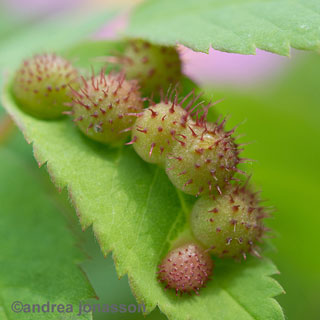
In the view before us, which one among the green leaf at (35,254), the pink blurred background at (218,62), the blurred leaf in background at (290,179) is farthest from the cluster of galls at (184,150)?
the pink blurred background at (218,62)

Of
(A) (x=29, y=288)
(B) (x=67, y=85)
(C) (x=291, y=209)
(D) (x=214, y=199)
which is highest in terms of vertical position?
(B) (x=67, y=85)

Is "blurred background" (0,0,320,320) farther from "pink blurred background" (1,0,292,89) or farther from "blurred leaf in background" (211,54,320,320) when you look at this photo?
"pink blurred background" (1,0,292,89)

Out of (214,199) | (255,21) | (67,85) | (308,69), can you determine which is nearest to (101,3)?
(308,69)

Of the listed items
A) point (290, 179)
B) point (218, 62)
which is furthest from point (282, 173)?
point (218, 62)

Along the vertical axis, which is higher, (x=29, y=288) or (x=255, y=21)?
(x=255, y=21)

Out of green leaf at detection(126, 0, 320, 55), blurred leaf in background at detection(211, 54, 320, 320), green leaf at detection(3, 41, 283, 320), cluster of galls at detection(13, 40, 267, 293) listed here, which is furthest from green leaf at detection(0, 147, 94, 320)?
blurred leaf in background at detection(211, 54, 320, 320)

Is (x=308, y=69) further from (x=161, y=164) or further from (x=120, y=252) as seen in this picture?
(x=120, y=252)
